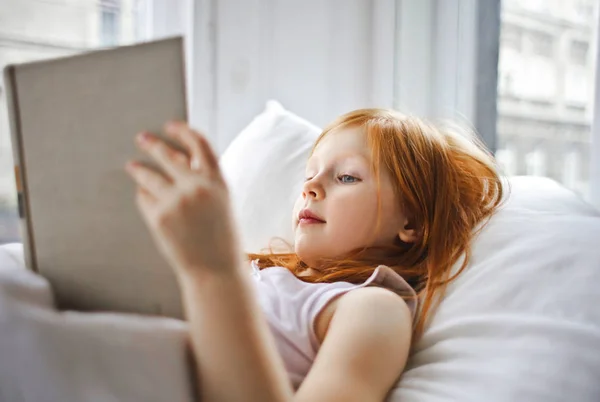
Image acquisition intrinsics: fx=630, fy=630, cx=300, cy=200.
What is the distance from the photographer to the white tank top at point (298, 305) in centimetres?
72

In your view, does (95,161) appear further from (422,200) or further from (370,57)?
(370,57)

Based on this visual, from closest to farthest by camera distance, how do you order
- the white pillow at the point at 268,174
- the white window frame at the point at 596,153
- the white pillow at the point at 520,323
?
1. the white pillow at the point at 520,323
2. the white pillow at the point at 268,174
3. the white window frame at the point at 596,153

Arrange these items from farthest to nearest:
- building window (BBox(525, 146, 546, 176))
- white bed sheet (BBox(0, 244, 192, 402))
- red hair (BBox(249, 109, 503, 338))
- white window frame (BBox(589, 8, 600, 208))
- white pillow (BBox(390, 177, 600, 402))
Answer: building window (BBox(525, 146, 546, 176)), white window frame (BBox(589, 8, 600, 208)), red hair (BBox(249, 109, 503, 338)), white pillow (BBox(390, 177, 600, 402)), white bed sheet (BBox(0, 244, 192, 402))

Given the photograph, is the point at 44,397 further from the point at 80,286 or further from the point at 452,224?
the point at 452,224

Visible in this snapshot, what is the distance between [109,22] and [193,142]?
4.22 feet

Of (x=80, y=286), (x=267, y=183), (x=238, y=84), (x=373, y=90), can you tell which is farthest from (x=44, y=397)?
(x=373, y=90)

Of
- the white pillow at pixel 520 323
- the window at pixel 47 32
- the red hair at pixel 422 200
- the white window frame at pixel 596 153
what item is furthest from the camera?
the window at pixel 47 32

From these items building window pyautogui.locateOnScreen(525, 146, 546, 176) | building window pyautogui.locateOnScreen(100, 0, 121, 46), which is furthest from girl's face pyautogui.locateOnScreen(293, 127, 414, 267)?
building window pyautogui.locateOnScreen(100, 0, 121, 46)

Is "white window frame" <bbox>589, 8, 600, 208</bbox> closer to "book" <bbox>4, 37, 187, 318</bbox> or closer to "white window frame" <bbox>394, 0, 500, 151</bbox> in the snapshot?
"white window frame" <bbox>394, 0, 500, 151</bbox>

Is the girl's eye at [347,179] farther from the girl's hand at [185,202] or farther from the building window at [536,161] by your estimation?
the building window at [536,161]

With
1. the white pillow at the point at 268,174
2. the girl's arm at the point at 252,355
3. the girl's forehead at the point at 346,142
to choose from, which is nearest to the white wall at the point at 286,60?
the white pillow at the point at 268,174

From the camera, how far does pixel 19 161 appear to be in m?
0.51

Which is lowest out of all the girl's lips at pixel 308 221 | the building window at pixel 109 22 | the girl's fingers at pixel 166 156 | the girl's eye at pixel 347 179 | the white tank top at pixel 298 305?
the white tank top at pixel 298 305

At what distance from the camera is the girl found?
457mm
